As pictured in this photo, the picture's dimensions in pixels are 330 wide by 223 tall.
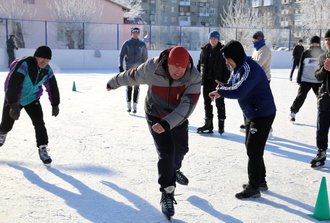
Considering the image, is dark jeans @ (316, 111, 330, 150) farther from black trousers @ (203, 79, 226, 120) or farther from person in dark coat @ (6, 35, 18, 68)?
person in dark coat @ (6, 35, 18, 68)

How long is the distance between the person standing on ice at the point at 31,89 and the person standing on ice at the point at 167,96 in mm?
1261

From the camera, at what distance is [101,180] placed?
183 inches

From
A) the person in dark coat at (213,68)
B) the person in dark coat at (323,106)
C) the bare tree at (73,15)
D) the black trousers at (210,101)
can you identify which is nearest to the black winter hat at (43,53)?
the person in dark coat at (213,68)

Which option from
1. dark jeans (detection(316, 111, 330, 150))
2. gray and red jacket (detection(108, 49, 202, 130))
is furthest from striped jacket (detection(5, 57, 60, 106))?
dark jeans (detection(316, 111, 330, 150))

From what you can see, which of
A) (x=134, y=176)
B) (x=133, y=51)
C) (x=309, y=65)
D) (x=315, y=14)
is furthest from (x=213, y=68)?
(x=315, y=14)

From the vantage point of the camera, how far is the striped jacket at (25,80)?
4590 millimetres

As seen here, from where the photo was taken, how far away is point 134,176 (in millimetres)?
4789

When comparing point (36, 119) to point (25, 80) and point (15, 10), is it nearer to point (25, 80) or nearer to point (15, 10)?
point (25, 80)

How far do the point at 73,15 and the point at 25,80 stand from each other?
27834 millimetres

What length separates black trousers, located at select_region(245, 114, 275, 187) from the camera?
407 centimetres

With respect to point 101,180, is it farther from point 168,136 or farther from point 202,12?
point 202,12

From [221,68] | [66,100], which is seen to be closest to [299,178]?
[221,68]

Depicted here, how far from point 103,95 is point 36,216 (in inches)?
327

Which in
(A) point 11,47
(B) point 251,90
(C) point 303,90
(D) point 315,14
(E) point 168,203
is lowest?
(E) point 168,203
